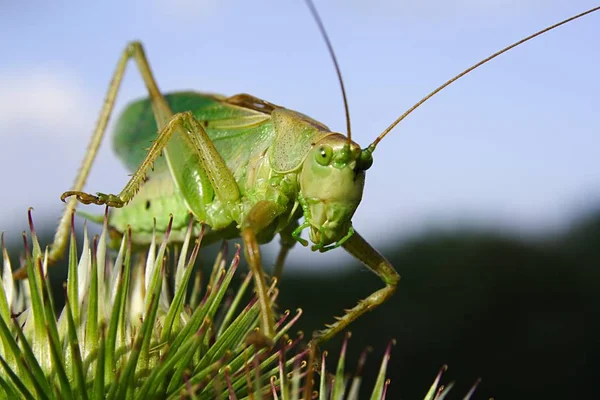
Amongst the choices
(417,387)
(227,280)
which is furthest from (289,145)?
(417,387)

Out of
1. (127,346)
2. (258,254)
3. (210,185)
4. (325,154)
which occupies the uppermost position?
(325,154)

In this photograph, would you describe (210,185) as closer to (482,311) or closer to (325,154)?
(325,154)

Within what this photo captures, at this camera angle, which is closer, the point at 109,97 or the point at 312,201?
the point at 312,201

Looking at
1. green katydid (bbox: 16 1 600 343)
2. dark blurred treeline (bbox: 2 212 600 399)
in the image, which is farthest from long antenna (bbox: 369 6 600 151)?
dark blurred treeline (bbox: 2 212 600 399)

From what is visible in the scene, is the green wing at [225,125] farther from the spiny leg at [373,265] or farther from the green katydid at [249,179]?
the spiny leg at [373,265]

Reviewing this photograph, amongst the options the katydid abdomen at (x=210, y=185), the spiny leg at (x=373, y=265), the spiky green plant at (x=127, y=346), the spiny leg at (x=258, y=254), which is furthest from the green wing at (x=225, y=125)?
the spiky green plant at (x=127, y=346)

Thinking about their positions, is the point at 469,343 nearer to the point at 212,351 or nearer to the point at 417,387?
the point at 417,387

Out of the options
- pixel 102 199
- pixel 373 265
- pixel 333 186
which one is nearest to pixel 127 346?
pixel 102 199
